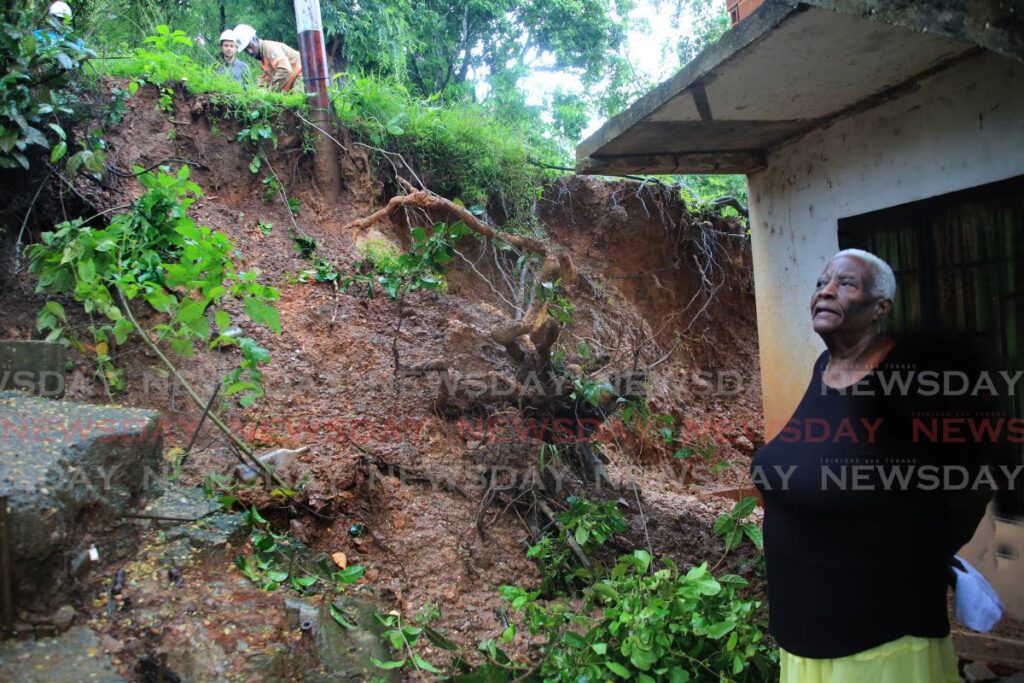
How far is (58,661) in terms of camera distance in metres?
2.59

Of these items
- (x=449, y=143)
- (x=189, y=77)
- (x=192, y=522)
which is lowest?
(x=192, y=522)

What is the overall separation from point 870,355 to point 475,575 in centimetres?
265

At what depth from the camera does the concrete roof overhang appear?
2.22 metres

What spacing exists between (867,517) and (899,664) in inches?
15.8

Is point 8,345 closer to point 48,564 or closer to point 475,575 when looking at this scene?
point 48,564

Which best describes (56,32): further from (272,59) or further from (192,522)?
(272,59)

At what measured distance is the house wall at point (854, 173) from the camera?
10.2 ft

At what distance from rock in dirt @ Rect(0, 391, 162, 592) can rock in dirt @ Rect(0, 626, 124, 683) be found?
227mm

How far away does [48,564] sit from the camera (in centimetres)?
279

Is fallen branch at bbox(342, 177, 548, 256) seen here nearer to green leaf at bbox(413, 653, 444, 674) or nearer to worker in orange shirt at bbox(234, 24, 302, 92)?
green leaf at bbox(413, 653, 444, 674)

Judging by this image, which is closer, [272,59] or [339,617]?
[339,617]

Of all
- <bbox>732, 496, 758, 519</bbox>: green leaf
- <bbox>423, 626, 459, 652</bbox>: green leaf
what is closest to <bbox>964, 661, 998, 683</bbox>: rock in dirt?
<bbox>732, 496, 758, 519</bbox>: green leaf

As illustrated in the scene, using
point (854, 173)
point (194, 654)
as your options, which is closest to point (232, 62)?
point (854, 173)

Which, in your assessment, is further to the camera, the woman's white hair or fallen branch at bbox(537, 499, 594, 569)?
fallen branch at bbox(537, 499, 594, 569)
